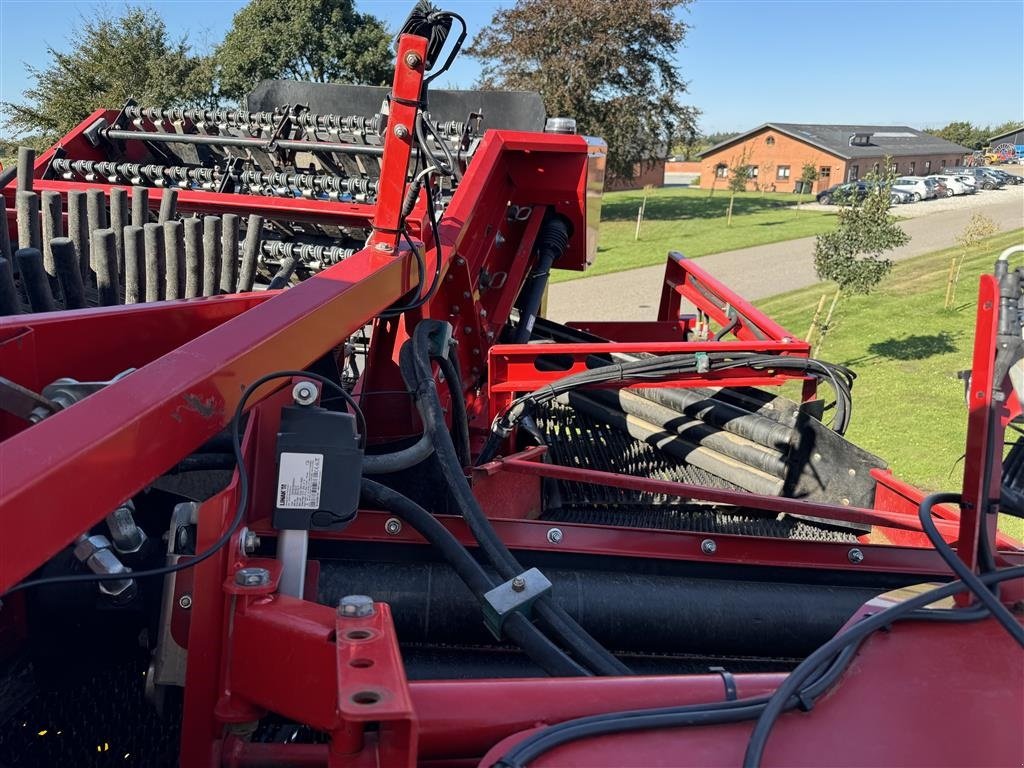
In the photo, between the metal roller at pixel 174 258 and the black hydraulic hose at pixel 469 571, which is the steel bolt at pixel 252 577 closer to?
the black hydraulic hose at pixel 469 571

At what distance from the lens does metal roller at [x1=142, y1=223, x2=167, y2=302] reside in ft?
8.95

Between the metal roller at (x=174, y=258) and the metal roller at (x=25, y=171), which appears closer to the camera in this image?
the metal roller at (x=174, y=258)

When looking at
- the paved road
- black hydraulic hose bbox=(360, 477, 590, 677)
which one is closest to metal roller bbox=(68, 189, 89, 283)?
black hydraulic hose bbox=(360, 477, 590, 677)

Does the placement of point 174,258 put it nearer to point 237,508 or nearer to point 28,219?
point 28,219

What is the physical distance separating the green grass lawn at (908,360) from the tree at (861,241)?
1.09 metres

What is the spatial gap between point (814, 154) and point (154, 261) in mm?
53290

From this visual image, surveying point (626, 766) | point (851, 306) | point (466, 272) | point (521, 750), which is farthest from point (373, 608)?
point (851, 306)

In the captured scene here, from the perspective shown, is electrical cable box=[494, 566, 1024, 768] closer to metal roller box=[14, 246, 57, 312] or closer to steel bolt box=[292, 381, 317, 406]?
steel bolt box=[292, 381, 317, 406]

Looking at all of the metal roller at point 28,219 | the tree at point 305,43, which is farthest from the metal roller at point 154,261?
the tree at point 305,43

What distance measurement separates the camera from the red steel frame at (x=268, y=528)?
1.14 m

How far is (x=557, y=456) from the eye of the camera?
4.20 metres

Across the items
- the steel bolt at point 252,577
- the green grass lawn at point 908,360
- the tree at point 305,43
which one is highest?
the tree at point 305,43

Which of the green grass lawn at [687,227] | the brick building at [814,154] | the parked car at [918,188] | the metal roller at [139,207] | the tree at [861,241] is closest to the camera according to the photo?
the metal roller at [139,207]

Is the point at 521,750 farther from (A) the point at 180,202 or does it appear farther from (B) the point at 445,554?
(A) the point at 180,202
